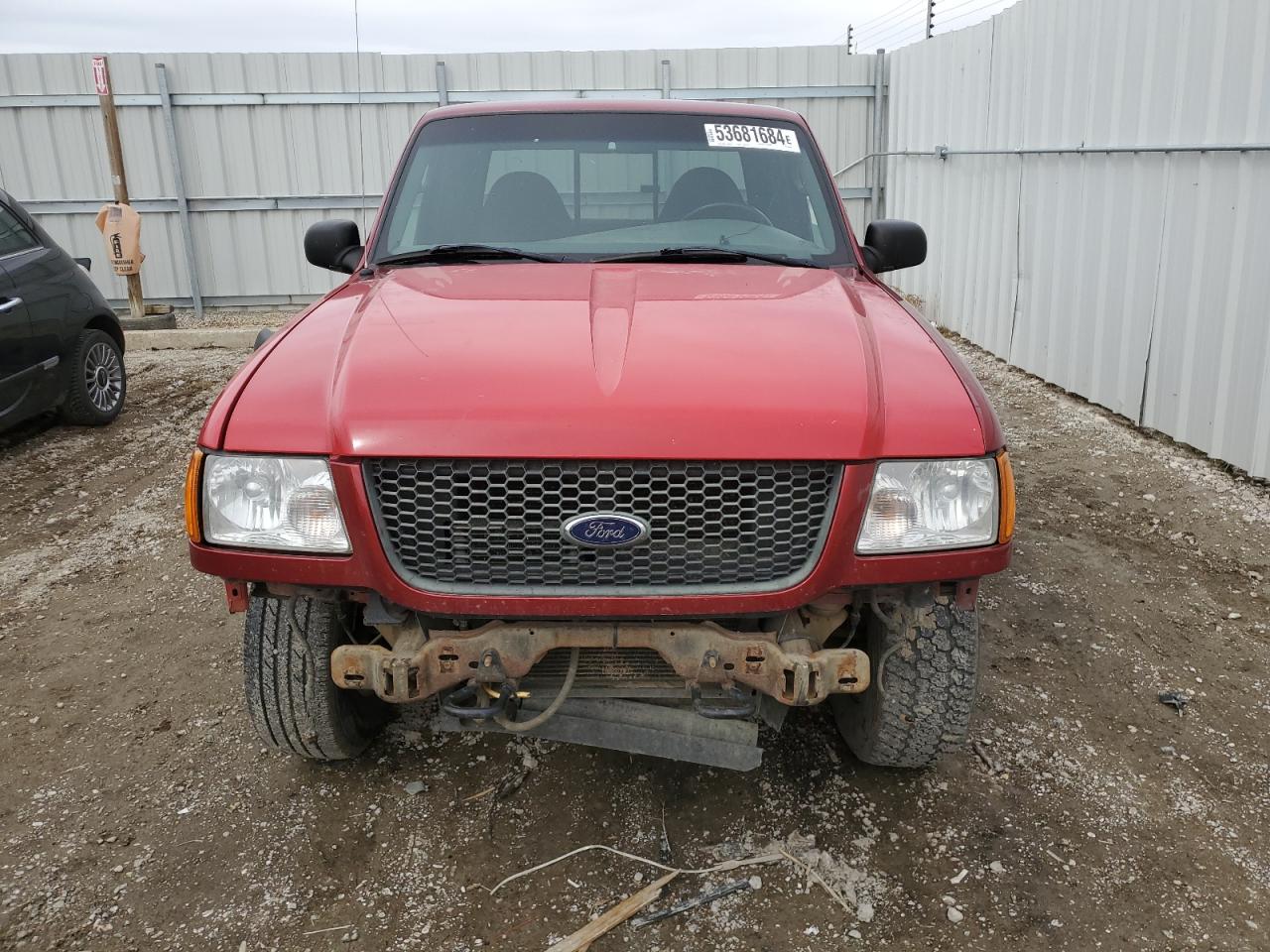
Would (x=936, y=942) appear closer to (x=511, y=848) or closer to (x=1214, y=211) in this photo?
(x=511, y=848)

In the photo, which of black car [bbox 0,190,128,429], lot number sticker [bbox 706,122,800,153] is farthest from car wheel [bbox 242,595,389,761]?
black car [bbox 0,190,128,429]

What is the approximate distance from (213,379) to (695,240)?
6.67m

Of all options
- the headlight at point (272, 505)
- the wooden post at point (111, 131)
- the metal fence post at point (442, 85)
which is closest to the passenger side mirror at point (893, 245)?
the headlight at point (272, 505)

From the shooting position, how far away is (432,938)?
2395mm

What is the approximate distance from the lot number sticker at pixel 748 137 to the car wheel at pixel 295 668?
87.1 inches

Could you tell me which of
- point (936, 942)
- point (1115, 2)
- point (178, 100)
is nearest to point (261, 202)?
point (178, 100)

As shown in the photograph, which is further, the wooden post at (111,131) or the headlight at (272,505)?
the wooden post at (111,131)

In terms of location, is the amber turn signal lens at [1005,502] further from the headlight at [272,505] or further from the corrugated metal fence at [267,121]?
the corrugated metal fence at [267,121]

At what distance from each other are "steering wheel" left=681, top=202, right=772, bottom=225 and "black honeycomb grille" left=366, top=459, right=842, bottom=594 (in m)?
1.61

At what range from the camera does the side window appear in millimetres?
6449

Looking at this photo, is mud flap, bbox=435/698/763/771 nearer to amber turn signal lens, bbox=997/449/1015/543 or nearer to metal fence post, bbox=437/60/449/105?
amber turn signal lens, bbox=997/449/1015/543

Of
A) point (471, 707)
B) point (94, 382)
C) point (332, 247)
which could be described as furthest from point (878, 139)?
point (471, 707)

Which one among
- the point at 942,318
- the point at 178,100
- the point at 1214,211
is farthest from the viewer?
the point at 178,100

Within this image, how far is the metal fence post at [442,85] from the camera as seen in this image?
12016mm
